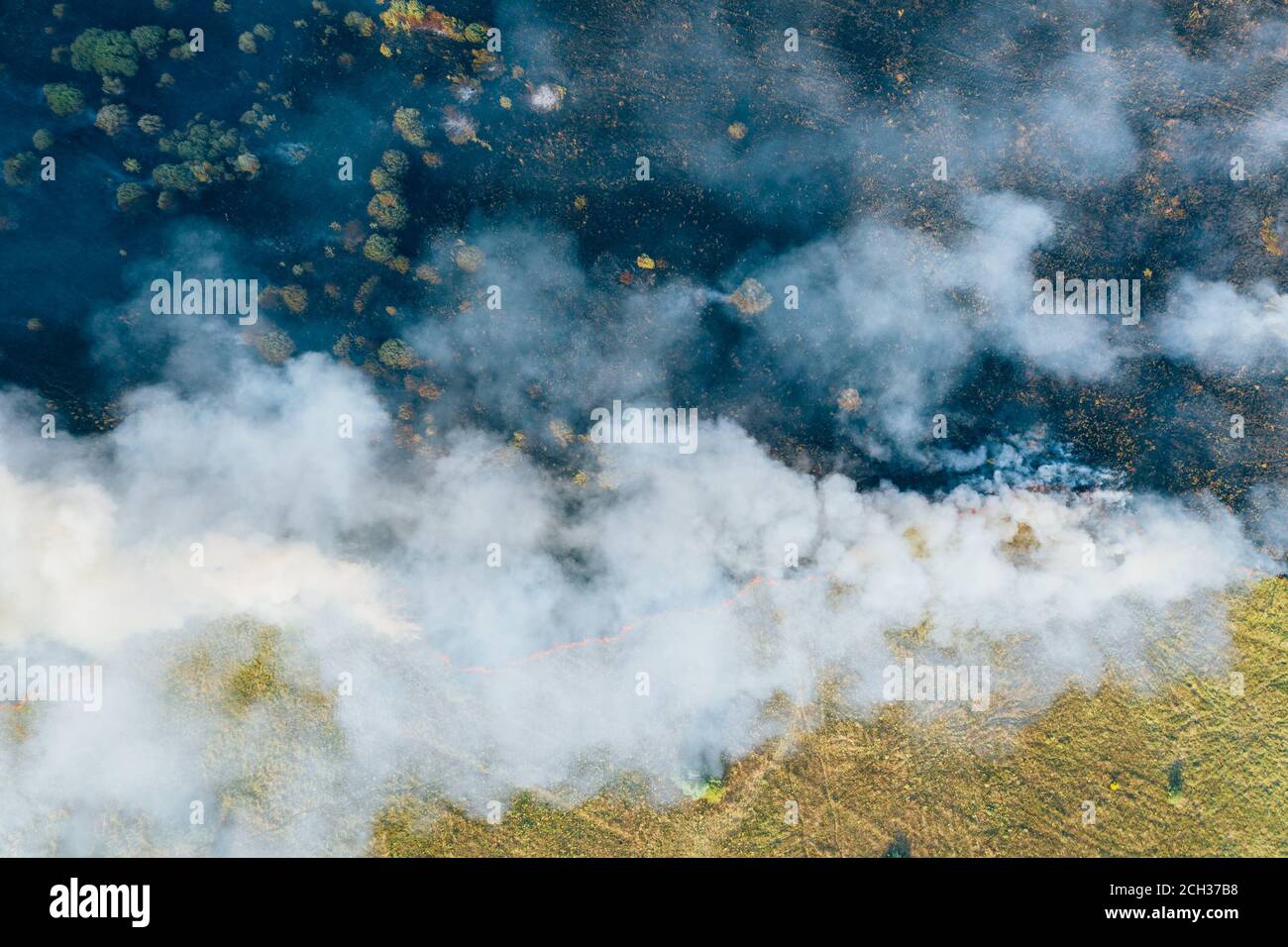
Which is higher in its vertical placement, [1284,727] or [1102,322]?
[1102,322]

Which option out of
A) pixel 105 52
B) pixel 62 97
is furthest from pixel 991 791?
pixel 62 97

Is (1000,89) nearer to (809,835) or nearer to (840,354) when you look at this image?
(840,354)

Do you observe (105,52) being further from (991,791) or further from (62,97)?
(991,791)

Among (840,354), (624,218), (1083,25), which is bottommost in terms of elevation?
(840,354)

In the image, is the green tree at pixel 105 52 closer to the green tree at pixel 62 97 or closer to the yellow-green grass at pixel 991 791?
the green tree at pixel 62 97

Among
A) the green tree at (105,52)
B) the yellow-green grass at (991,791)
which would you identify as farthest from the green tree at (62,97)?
the yellow-green grass at (991,791)

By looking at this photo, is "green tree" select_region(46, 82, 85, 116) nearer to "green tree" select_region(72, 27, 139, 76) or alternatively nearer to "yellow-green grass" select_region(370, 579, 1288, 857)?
"green tree" select_region(72, 27, 139, 76)

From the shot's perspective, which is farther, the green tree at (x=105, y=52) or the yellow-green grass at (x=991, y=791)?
the green tree at (x=105, y=52)

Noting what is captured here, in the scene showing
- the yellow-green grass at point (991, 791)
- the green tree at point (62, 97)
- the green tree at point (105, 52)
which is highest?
the green tree at point (105, 52)

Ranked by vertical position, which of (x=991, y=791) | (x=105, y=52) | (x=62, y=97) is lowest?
(x=991, y=791)

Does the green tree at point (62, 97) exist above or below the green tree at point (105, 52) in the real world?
below
